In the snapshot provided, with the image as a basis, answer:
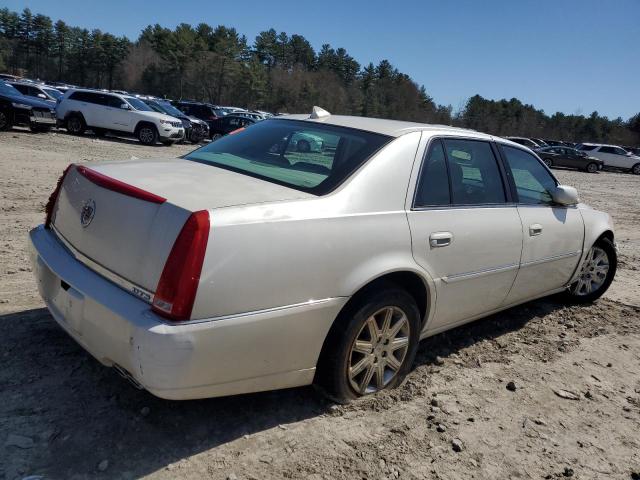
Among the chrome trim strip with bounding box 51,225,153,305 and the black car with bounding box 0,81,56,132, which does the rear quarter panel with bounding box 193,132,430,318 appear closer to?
the chrome trim strip with bounding box 51,225,153,305

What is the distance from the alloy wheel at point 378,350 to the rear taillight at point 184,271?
1.06 meters

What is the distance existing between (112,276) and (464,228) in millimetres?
2153

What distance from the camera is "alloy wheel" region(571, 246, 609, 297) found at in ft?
17.4

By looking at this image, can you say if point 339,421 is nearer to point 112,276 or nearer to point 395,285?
point 395,285

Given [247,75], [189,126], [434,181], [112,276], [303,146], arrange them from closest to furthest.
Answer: [112,276] → [434,181] → [303,146] → [189,126] → [247,75]

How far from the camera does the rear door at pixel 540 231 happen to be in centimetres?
408

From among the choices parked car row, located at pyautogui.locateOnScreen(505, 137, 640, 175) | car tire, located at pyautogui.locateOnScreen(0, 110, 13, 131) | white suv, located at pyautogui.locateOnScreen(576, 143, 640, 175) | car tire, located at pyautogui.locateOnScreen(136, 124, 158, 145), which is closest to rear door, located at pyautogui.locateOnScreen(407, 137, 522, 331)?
car tire, located at pyautogui.locateOnScreen(0, 110, 13, 131)

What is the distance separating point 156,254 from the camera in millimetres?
2340

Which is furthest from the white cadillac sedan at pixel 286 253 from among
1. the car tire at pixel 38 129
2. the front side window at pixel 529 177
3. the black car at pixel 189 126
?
the black car at pixel 189 126

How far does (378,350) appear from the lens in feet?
10.2

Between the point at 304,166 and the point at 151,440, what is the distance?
1.75 meters

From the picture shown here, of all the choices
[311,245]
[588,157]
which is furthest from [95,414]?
[588,157]

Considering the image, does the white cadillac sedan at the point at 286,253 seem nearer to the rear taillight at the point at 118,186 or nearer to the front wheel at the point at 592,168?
the rear taillight at the point at 118,186

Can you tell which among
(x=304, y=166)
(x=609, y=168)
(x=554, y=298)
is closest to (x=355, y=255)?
(x=304, y=166)
